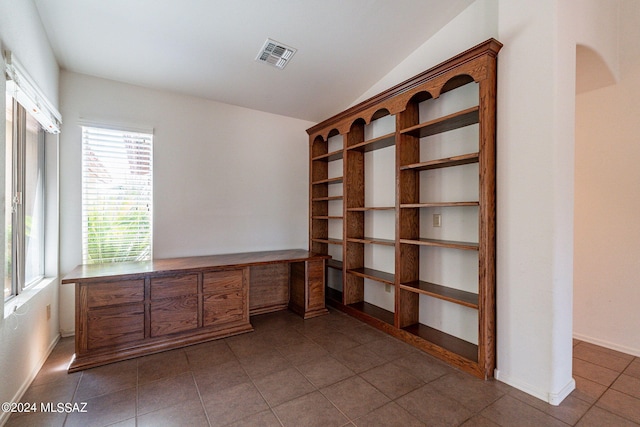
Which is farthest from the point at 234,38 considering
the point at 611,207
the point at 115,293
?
the point at 611,207

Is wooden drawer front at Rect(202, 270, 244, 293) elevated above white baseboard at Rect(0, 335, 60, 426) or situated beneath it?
elevated above

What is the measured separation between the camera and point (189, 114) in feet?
10.9

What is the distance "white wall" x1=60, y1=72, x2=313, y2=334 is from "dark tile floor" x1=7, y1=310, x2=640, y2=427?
127cm

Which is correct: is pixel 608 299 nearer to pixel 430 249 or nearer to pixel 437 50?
pixel 430 249

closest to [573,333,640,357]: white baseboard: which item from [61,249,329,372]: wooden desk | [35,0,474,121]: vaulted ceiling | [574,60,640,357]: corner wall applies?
[574,60,640,357]: corner wall

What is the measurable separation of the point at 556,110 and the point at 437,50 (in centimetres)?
136

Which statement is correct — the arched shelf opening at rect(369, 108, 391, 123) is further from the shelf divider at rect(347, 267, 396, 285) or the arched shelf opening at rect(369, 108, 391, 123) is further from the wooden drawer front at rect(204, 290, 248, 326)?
the wooden drawer front at rect(204, 290, 248, 326)

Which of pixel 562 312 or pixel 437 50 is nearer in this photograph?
pixel 562 312

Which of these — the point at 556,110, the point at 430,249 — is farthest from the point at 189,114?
the point at 556,110

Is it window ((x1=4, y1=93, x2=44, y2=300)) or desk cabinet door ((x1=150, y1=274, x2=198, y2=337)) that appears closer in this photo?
window ((x1=4, y1=93, x2=44, y2=300))

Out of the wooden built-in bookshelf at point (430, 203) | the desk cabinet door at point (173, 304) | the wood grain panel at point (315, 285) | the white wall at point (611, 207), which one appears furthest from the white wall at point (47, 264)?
the white wall at point (611, 207)

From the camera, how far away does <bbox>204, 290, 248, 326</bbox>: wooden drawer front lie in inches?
109

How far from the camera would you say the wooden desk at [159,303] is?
230 cm

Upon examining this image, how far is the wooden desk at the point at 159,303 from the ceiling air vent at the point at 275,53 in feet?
6.80
